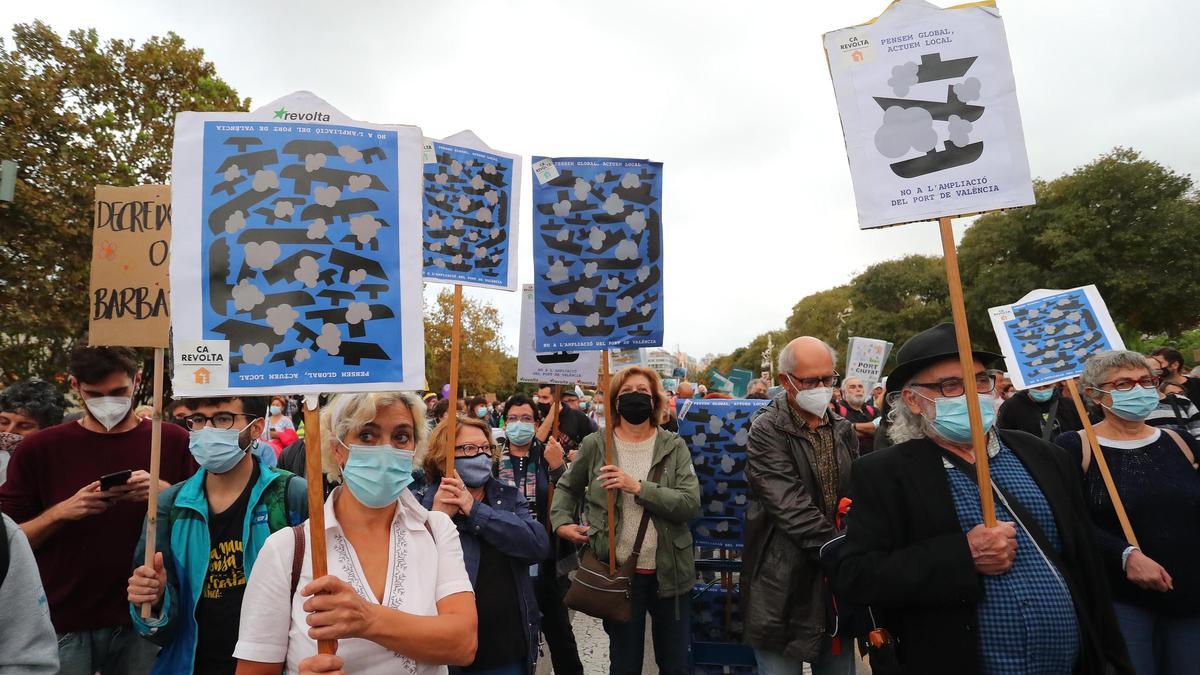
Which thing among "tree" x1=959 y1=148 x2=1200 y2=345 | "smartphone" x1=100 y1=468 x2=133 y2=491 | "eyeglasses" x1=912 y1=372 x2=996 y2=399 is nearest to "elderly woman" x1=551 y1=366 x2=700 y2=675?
"eyeglasses" x1=912 y1=372 x2=996 y2=399

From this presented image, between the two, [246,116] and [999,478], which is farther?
[999,478]

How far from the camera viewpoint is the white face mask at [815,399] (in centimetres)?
392

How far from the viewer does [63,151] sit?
676 inches

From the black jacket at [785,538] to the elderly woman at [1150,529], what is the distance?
130 cm

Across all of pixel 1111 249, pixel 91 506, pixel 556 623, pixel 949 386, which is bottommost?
pixel 556 623

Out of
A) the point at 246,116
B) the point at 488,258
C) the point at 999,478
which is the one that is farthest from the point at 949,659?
the point at 488,258

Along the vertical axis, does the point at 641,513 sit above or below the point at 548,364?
below

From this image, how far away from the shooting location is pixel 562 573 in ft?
16.1

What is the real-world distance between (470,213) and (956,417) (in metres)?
3.18

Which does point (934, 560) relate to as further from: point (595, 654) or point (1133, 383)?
point (595, 654)

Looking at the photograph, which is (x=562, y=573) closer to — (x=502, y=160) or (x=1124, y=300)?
(x=502, y=160)

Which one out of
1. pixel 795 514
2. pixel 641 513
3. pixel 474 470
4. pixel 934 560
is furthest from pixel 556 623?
pixel 934 560

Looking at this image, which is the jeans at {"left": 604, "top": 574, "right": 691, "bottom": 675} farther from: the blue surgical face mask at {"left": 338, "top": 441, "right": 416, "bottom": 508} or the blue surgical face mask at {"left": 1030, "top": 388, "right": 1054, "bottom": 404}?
the blue surgical face mask at {"left": 1030, "top": 388, "right": 1054, "bottom": 404}

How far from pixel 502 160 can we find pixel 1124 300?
37.1 m
